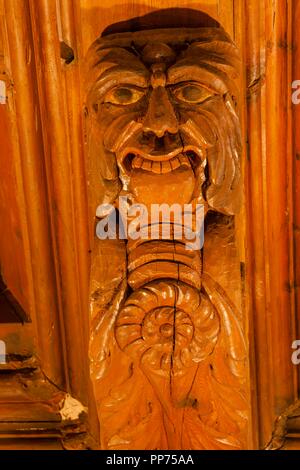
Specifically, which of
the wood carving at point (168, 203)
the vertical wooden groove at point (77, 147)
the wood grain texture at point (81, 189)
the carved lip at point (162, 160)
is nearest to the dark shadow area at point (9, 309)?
the wood grain texture at point (81, 189)

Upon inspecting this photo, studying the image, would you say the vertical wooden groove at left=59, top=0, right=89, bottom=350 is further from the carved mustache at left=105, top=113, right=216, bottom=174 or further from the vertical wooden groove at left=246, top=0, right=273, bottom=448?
the vertical wooden groove at left=246, top=0, right=273, bottom=448

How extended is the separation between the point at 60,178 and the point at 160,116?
0.92ft

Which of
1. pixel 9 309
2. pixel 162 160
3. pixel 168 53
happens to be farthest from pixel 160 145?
pixel 9 309

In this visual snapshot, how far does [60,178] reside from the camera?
1.14 meters

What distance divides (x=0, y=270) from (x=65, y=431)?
35 cm

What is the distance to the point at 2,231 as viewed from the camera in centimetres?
121

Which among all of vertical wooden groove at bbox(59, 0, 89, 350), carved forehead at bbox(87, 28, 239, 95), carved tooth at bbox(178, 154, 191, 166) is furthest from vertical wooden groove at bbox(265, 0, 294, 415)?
vertical wooden groove at bbox(59, 0, 89, 350)

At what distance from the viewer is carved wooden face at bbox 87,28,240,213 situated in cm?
94

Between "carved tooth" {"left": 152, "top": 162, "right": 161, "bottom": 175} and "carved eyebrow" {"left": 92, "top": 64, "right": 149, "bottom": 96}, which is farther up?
"carved eyebrow" {"left": 92, "top": 64, "right": 149, "bottom": 96}

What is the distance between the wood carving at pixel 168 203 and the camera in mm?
941

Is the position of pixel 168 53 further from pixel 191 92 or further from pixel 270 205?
pixel 270 205
